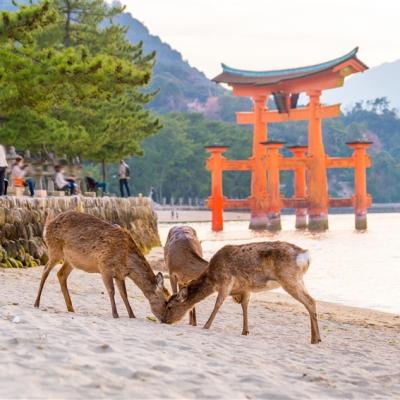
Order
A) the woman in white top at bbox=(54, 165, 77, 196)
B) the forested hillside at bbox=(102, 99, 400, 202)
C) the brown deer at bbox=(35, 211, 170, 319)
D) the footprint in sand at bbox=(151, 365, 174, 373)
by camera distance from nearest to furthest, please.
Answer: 1. the footprint in sand at bbox=(151, 365, 174, 373)
2. the brown deer at bbox=(35, 211, 170, 319)
3. the woman in white top at bbox=(54, 165, 77, 196)
4. the forested hillside at bbox=(102, 99, 400, 202)

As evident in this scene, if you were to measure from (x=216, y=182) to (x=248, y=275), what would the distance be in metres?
36.0

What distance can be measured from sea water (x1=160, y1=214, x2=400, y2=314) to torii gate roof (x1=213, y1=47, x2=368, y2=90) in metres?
8.45

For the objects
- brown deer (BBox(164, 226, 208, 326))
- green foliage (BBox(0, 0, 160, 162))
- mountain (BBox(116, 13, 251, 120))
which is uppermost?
mountain (BBox(116, 13, 251, 120))

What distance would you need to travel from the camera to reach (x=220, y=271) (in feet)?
25.3

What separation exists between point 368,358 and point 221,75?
127 ft

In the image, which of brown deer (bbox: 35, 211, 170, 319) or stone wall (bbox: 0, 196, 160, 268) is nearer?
brown deer (bbox: 35, 211, 170, 319)

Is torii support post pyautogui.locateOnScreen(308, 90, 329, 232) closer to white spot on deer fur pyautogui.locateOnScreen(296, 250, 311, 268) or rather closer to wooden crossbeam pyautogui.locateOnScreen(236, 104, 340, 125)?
wooden crossbeam pyautogui.locateOnScreen(236, 104, 340, 125)

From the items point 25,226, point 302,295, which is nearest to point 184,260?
point 302,295

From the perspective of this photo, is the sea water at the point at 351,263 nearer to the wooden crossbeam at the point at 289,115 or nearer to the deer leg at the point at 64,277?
the wooden crossbeam at the point at 289,115

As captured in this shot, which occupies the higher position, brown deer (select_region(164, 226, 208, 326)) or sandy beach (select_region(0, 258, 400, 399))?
brown deer (select_region(164, 226, 208, 326))

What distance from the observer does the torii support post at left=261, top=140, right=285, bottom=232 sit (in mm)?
42338

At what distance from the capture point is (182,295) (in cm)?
772

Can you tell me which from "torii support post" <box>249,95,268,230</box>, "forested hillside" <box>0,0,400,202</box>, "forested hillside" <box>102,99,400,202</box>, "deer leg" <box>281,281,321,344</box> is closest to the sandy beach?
"deer leg" <box>281,281,321,344</box>

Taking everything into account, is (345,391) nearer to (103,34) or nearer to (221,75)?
(103,34)
